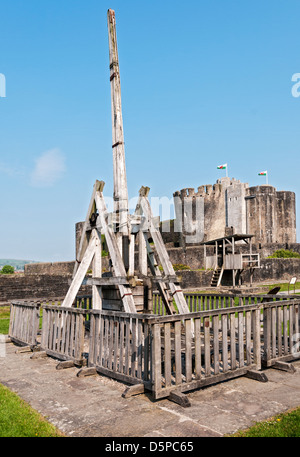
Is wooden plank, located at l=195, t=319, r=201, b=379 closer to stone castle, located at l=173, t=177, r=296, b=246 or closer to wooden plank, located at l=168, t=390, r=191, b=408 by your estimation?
wooden plank, located at l=168, t=390, r=191, b=408

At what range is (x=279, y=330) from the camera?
5934 mm

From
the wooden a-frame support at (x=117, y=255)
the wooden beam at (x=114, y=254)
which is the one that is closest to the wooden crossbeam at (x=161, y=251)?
the wooden a-frame support at (x=117, y=255)

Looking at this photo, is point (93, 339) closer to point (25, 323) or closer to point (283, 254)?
point (25, 323)

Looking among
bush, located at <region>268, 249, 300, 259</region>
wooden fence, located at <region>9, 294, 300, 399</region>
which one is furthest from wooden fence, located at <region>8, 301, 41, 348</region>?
bush, located at <region>268, 249, 300, 259</region>

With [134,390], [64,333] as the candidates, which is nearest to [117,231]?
[64,333]

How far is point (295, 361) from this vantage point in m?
6.22

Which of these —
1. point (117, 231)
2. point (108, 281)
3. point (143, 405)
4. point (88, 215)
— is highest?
point (88, 215)

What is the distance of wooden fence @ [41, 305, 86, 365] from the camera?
596cm

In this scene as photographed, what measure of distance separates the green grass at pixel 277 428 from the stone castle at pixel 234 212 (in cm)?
3855

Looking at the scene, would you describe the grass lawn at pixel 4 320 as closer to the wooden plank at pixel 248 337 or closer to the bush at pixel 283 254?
the wooden plank at pixel 248 337

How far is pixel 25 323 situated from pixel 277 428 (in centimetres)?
558

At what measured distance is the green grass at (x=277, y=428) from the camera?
10.7 feet

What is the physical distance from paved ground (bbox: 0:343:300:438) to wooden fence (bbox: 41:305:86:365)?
0.52 m
